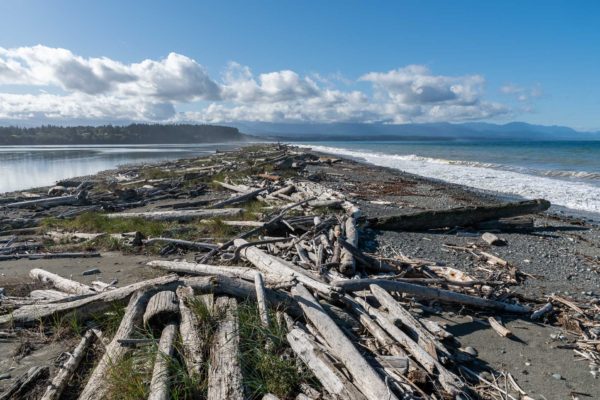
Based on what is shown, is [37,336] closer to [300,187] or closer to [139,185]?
[300,187]

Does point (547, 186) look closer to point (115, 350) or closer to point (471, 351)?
point (471, 351)

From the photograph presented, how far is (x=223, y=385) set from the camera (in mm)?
3564

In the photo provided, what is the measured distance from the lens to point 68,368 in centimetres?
418

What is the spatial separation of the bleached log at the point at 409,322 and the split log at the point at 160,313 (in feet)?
9.33

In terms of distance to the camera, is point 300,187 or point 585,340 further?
point 300,187

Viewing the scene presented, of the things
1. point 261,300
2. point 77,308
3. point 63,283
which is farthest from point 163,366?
point 63,283

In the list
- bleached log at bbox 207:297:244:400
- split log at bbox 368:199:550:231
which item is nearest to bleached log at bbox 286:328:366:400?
bleached log at bbox 207:297:244:400

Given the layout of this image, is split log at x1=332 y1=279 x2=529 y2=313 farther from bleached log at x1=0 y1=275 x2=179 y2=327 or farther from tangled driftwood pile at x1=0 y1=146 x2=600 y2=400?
bleached log at x1=0 y1=275 x2=179 y2=327

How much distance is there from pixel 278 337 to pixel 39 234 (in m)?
10.2

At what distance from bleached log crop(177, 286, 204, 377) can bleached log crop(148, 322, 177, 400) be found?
5.2 inches

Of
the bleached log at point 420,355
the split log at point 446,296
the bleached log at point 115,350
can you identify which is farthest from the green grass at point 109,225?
the bleached log at point 420,355

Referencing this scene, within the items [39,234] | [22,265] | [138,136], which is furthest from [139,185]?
[138,136]

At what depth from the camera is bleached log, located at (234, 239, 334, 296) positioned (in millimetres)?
5469

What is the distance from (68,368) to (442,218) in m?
9.81
